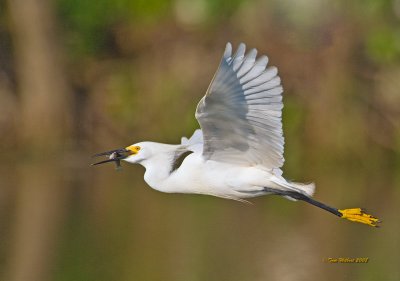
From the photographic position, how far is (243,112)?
6715 mm

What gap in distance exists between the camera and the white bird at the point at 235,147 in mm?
6492

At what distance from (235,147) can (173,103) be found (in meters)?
9.06

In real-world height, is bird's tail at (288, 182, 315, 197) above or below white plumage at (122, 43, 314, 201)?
below

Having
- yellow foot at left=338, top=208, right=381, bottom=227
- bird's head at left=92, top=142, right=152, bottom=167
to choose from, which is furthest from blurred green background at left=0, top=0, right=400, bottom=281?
bird's head at left=92, top=142, right=152, bottom=167

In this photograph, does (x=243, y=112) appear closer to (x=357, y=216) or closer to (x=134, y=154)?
(x=134, y=154)

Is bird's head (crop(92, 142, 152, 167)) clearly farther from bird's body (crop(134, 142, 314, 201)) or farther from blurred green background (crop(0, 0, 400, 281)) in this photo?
blurred green background (crop(0, 0, 400, 281))

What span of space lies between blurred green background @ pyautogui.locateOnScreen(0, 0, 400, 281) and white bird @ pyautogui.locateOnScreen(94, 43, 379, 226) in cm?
319

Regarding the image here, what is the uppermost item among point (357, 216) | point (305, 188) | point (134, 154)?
point (134, 154)

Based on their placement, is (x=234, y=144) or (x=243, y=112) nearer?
(x=243, y=112)

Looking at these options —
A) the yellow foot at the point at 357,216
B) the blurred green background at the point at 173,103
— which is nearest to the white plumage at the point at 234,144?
the yellow foot at the point at 357,216

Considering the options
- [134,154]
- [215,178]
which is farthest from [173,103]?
[215,178]

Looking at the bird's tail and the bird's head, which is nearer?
the bird's tail

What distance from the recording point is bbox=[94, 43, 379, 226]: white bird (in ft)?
21.3

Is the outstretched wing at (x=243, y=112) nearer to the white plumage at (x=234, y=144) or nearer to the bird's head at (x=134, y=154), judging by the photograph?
the white plumage at (x=234, y=144)
